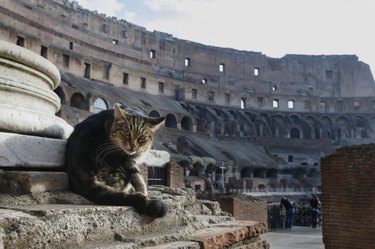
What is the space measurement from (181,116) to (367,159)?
33.9 metres

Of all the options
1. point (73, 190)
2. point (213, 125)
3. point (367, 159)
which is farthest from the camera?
point (213, 125)

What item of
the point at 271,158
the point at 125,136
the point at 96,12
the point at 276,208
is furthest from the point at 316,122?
the point at 125,136

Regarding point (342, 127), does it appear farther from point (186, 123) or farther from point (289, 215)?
point (289, 215)

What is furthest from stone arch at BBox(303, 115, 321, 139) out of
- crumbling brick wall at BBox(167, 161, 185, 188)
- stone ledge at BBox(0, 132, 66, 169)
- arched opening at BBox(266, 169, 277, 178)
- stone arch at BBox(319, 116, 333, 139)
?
stone ledge at BBox(0, 132, 66, 169)

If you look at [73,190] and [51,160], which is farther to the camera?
[51,160]

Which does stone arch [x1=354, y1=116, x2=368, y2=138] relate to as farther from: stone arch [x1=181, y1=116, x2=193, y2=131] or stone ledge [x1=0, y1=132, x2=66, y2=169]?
stone ledge [x1=0, y1=132, x2=66, y2=169]

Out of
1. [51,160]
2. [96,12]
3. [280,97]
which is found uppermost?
[96,12]

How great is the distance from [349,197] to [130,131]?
19.2 ft

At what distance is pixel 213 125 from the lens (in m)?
45.4

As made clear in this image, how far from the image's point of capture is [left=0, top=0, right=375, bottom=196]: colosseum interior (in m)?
33.6

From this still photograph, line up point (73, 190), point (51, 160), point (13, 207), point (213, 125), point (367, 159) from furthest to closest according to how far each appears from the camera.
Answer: point (213, 125), point (367, 159), point (51, 160), point (73, 190), point (13, 207)

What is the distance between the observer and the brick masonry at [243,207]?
12.2 m

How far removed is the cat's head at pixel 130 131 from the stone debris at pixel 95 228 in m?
0.52

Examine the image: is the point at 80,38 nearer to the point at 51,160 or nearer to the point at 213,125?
the point at 213,125
